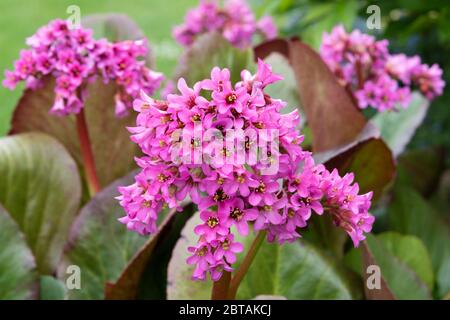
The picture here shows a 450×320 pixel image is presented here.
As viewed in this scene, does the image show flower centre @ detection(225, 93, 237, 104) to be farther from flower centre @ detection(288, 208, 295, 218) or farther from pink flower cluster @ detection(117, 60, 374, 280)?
flower centre @ detection(288, 208, 295, 218)

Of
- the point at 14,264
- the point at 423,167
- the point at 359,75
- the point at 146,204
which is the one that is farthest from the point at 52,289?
the point at 423,167

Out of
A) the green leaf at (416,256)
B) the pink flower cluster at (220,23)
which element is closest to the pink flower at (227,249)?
the green leaf at (416,256)

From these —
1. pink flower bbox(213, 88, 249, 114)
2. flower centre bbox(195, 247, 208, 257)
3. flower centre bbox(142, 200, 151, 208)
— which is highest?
pink flower bbox(213, 88, 249, 114)

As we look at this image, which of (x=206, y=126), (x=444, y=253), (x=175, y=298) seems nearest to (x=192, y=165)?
(x=206, y=126)

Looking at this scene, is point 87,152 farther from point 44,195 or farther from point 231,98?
point 231,98

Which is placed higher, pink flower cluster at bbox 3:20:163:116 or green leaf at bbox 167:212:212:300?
pink flower cluster at bbox 3:20:163:116

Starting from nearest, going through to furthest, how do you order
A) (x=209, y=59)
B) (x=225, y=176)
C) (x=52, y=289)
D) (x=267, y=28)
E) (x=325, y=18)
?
(x=225, y=176), (x=52, y=289), (x=209, y=59), (x=325, y=18), (x=267, y=28)

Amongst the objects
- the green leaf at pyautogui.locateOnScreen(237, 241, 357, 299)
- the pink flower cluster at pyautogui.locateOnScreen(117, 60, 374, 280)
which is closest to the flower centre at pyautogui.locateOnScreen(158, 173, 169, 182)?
the pink flower cluster at pyautogui.locateOnScreen(117, 60, 374, 280)
